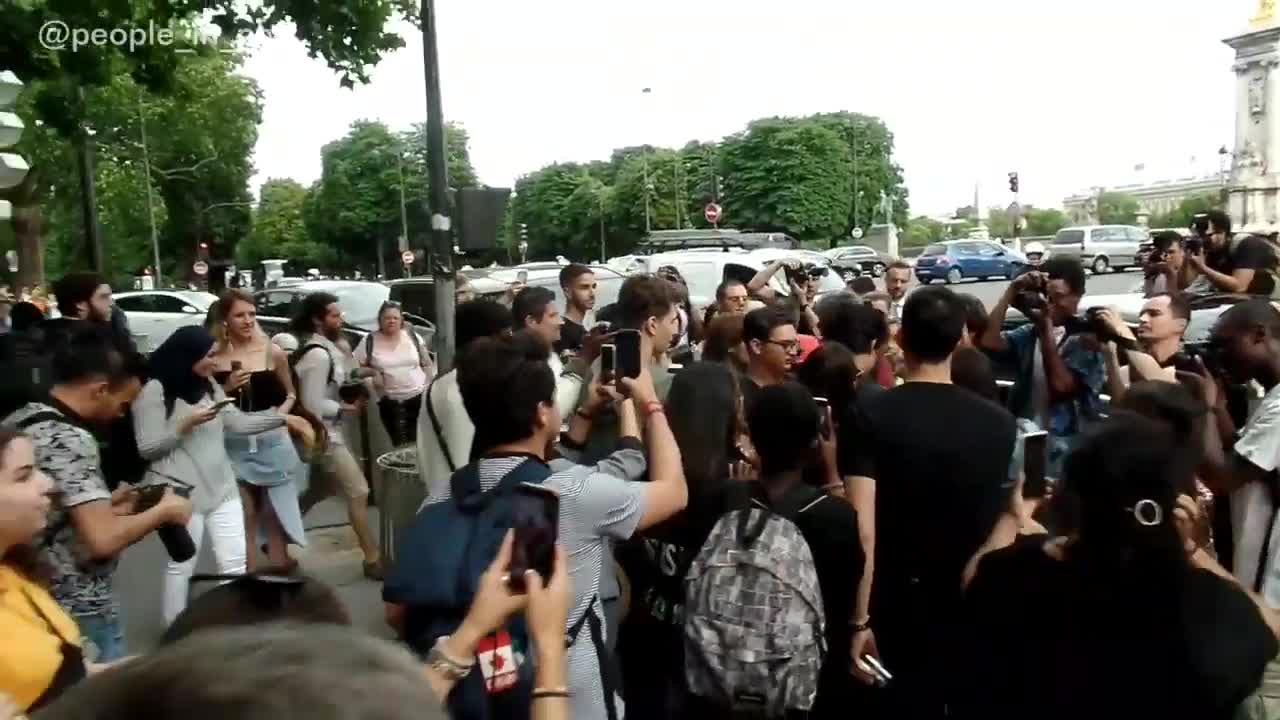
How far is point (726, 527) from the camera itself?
11.3 ft

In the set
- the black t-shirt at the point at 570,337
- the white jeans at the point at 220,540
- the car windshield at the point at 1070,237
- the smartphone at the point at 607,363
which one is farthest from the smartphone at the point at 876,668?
the car windshield at the point at 1070,237

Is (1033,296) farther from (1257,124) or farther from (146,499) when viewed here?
(1257,124)

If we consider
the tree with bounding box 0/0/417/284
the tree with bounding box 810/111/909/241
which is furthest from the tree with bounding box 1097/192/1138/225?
the tree with bounding box 0/0/417/284

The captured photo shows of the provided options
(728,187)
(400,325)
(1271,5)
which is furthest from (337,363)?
(728,187)

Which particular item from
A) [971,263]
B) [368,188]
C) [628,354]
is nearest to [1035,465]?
[628,354]

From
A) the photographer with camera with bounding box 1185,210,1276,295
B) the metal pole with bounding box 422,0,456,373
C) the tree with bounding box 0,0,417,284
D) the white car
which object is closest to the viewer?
the photographer with camera with bounding box 1185,210,1276,295

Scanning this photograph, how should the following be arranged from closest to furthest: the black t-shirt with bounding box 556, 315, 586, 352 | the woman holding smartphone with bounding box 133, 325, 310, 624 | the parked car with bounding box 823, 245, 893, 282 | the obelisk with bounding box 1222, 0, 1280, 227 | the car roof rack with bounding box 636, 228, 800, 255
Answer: the woman holding smartphone with bounding box 133, 325, 310, 624
the black t-shirt with bounding box 556, 315, 586, 352
the car roof rack with bounding box 636, 228, 800, 255
the parked car with bounding box 823, 245, 893, 282
the obelisk with bounding box 1222, 0, 1280, 227

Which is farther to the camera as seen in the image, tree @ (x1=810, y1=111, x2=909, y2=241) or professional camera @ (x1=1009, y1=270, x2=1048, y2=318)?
tree @ (x1=810, y1=111, x2=909, y2=241)

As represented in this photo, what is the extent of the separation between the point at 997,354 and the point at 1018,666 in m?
3.40

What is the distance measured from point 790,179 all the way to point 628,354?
6975 centimetres

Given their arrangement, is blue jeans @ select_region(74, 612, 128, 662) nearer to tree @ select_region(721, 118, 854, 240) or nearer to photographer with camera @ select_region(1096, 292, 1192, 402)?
photographer with camera @ select_region(1096, 292, 1192, 402)

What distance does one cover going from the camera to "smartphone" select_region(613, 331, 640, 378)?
3.43m

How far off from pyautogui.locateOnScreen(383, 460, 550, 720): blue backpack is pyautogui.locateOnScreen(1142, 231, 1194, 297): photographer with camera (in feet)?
19.8

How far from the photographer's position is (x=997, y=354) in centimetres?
593
